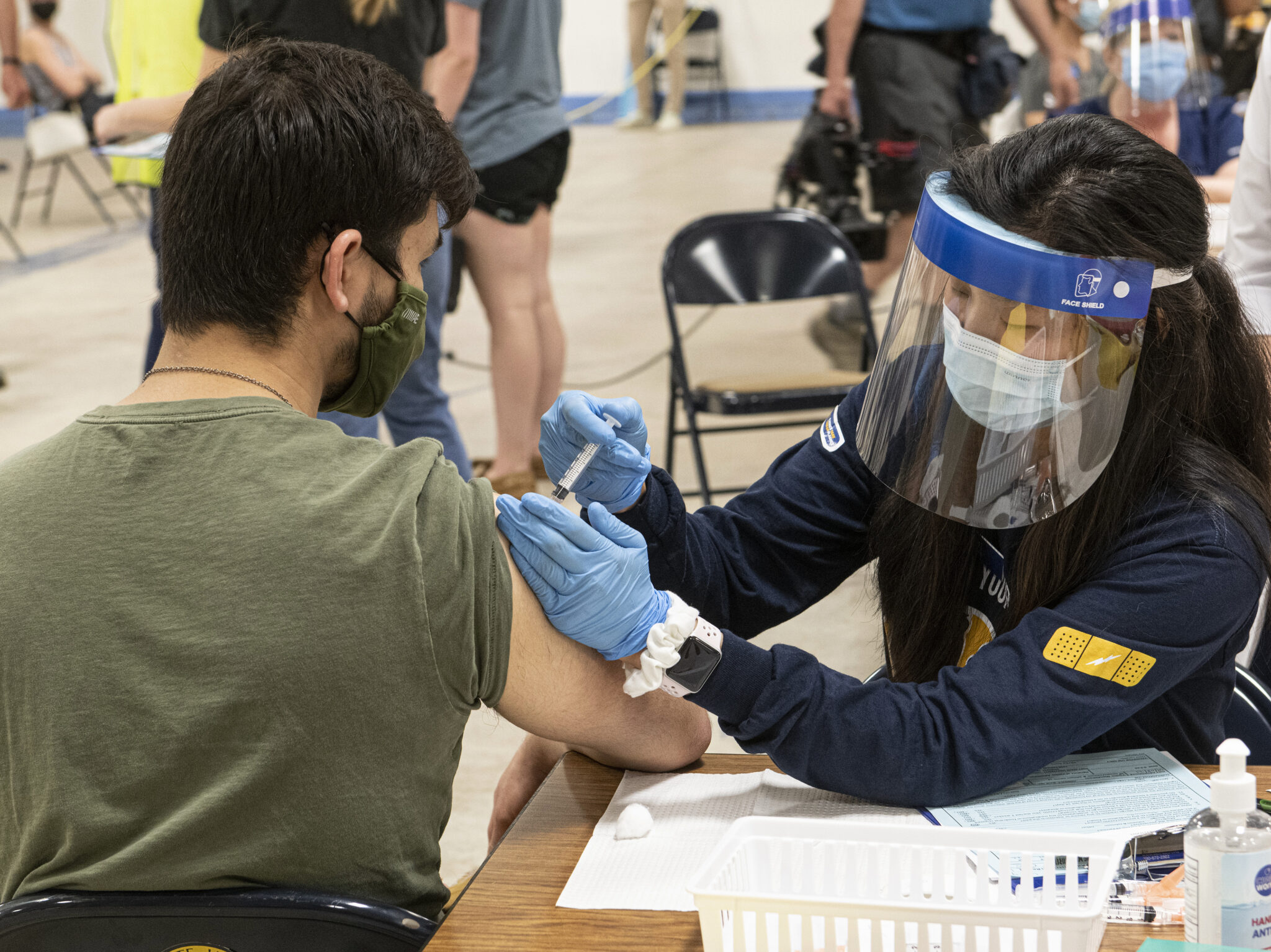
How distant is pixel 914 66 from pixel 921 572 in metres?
3.35

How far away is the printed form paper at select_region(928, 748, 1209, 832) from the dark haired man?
44 cm

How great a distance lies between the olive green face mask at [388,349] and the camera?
121cm

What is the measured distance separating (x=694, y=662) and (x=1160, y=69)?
303 cm

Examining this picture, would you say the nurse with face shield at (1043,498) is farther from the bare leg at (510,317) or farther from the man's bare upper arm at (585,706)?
the bare leg at (510,317)

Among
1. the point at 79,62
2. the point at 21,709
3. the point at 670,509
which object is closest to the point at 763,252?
the point at 670,509

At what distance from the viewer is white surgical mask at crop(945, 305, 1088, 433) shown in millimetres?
1197

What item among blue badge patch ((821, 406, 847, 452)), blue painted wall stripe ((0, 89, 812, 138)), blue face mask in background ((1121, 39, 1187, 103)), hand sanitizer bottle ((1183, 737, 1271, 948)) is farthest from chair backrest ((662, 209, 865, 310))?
blue painted wall stripe ((0, 89, 812, 138))

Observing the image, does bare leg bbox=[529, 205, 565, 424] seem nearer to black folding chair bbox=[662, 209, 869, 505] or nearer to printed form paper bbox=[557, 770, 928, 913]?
black folding chair bbox=[662, 209, 869, 505]

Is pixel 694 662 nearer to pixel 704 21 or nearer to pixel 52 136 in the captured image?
pixel 52 136

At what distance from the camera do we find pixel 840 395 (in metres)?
3.28

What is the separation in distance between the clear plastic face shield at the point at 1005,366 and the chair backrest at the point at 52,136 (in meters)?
6.68

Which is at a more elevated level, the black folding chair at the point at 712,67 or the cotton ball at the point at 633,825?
the cotton ball at the point at 633,825

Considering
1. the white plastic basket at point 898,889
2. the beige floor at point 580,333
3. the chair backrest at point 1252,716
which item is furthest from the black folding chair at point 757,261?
the white plastic basket at point 898,889

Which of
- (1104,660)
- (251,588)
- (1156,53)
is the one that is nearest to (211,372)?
(251,588)
